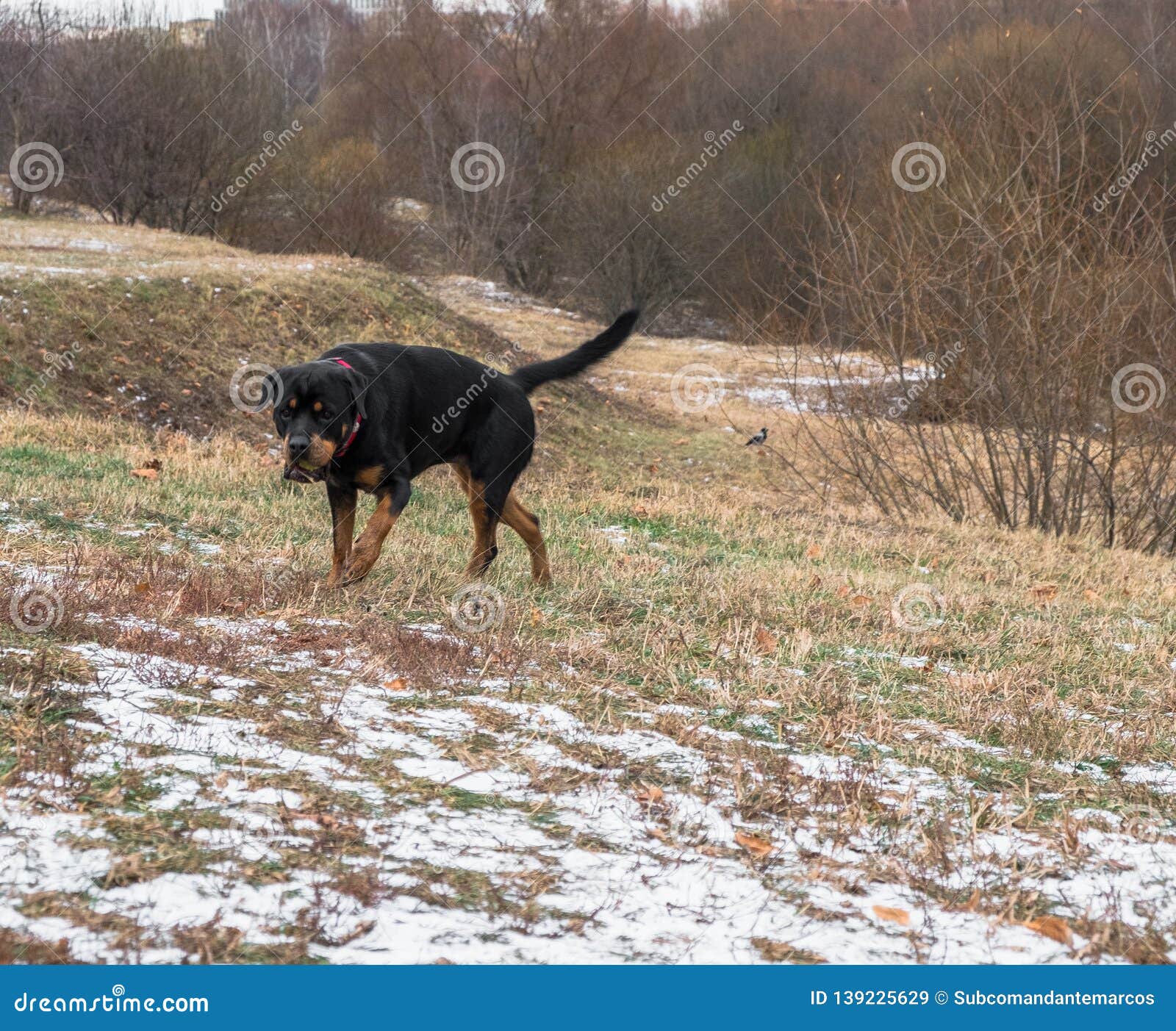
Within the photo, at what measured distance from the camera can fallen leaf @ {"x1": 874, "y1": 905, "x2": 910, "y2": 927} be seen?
110 inches

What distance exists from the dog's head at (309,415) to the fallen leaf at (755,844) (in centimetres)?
282

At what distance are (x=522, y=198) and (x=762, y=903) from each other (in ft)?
131

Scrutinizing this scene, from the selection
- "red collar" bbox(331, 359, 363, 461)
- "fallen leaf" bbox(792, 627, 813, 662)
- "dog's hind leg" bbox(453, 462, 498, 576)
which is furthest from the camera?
"dog's hind leg" bbox(453, 462, 498, 576)

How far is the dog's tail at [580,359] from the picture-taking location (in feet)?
22.7

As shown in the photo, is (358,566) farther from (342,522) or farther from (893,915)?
(893,915)

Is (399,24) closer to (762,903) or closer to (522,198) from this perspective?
(522,198)

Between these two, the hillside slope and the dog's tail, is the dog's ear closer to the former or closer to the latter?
A: the hillside slope

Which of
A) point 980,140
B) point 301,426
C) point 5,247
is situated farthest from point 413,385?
point 5,247

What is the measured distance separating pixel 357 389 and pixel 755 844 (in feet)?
10.5

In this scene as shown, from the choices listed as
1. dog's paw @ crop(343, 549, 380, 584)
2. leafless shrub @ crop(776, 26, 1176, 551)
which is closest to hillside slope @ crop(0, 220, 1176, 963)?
dog's paw @ crop(343, 549, 380, 584)

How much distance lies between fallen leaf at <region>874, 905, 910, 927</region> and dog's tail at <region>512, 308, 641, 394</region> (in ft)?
14.8

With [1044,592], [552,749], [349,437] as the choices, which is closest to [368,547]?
[349,437]

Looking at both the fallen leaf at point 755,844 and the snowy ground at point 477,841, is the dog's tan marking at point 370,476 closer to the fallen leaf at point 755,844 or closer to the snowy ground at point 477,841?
the snowy ground at point 477,841

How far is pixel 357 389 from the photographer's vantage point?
5.57 meters
